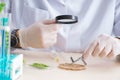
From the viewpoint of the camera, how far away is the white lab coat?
1.58 m

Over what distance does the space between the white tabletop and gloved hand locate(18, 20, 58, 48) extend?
6 centimetres

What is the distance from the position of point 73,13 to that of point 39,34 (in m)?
0.38

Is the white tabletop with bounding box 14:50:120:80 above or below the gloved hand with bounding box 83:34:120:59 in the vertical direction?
below

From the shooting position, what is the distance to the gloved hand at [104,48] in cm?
123

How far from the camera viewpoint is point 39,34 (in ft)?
4.23

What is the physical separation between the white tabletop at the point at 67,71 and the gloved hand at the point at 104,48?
4cm

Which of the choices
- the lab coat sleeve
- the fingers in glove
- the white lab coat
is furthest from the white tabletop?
the lab coat sleeve

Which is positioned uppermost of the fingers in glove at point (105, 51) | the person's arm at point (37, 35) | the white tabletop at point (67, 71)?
the person's arm at point (37, 35)

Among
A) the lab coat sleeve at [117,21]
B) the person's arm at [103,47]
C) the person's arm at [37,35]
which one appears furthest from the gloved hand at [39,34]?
the lab coat sleeve at [117,21]

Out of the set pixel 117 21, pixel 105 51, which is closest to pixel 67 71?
pixel 105 51

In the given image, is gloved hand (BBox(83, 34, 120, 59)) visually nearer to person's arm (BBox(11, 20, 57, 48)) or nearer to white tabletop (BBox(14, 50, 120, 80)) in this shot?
white tabletop (BBox(14, 50, 120, 80))

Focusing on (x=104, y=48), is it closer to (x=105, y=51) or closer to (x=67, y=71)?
(x=105, y=51)

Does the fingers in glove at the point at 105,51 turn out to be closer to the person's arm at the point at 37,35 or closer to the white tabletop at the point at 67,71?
the white tabletop at the point at 67,71

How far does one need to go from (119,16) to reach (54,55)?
566 mm
